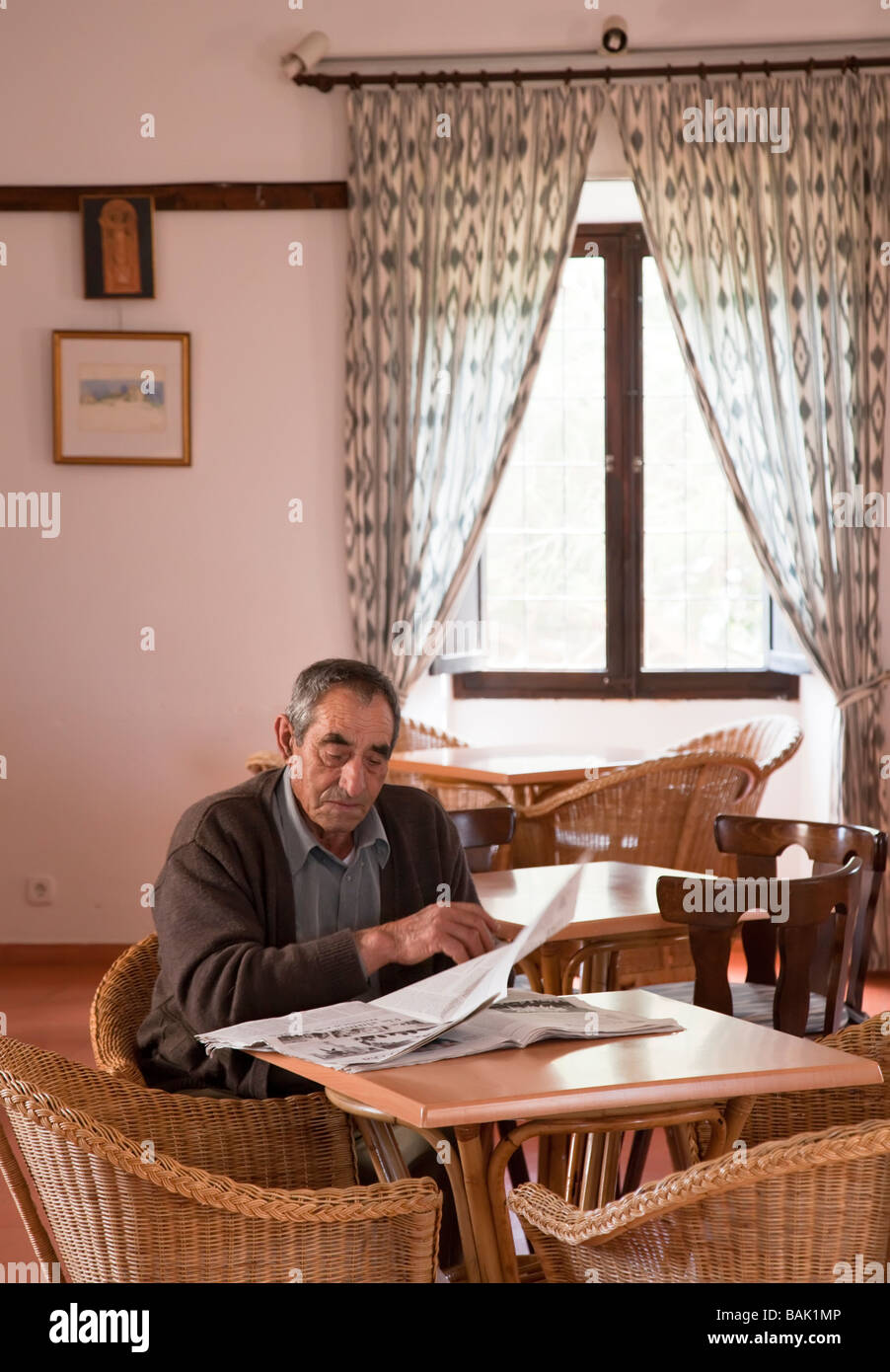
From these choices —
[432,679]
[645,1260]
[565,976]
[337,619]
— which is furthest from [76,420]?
[645,1260]

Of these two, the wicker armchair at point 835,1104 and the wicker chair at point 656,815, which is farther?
the wicker chair at point 656,815

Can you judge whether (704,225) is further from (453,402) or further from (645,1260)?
(645,1260)

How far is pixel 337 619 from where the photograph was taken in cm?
610

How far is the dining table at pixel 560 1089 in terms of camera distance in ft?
5.87

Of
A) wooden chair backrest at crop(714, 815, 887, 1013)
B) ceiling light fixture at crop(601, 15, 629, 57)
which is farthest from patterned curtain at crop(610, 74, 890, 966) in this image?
wooden chair backrest at crop(714, 815, 887, 1013)

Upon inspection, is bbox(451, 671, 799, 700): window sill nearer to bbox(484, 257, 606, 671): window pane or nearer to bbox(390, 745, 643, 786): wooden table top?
bbox(484, 257, 606, 671): window pane

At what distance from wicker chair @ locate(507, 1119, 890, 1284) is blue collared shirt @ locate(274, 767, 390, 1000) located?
857 millimetres

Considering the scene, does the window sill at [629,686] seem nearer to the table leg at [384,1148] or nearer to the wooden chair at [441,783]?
the wooden chair at [441,783]

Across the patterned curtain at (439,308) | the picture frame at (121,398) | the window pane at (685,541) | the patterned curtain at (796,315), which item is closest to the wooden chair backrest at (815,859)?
the patterned curtain at (796,315)

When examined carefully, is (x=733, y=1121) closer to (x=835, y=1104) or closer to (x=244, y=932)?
(x=835, y=1104)

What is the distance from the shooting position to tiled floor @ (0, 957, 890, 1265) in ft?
16.2

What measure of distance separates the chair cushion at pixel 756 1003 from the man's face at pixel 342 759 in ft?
3.34

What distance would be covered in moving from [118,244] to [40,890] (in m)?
2.65

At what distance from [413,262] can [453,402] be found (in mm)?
578
